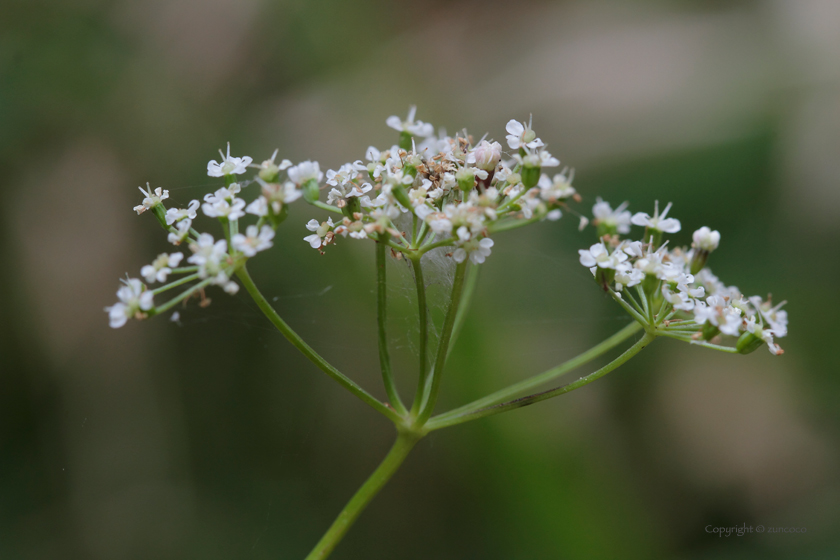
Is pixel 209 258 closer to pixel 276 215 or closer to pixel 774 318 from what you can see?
pixel 276 215

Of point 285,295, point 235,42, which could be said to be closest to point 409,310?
point 285,295

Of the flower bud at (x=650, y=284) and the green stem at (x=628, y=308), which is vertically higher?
the flower bud at (x=650, y=284)

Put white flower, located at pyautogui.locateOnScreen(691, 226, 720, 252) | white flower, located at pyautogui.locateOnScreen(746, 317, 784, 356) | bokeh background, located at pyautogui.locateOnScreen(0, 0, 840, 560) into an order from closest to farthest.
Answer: white flower, located at pyautogui.locateOnScreen(746, 317, 784, 356) → white flower, located at pyautogui.locateOnScreen(691, 226, 720, 252) → bokeh background, located at pyautogui.locateOnScreen(0, 0, 840, 560)

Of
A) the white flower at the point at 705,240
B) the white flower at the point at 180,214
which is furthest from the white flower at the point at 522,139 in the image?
the white flower at the point at 180,214

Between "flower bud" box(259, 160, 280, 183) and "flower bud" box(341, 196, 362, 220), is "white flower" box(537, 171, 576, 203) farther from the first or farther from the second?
"flower bud" box(259, 160, 280, 183)

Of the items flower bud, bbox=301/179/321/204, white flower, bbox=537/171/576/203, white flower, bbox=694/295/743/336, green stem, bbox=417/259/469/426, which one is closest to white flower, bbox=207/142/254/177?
flower bud, bbox=301/179/321/204

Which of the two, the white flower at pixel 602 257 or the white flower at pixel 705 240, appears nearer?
the white flower at pixel 602 257

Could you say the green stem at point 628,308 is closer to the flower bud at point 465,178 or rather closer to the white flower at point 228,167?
the flower bud at point 465,178

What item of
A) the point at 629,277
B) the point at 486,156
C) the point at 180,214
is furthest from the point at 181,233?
the point at 629,277
